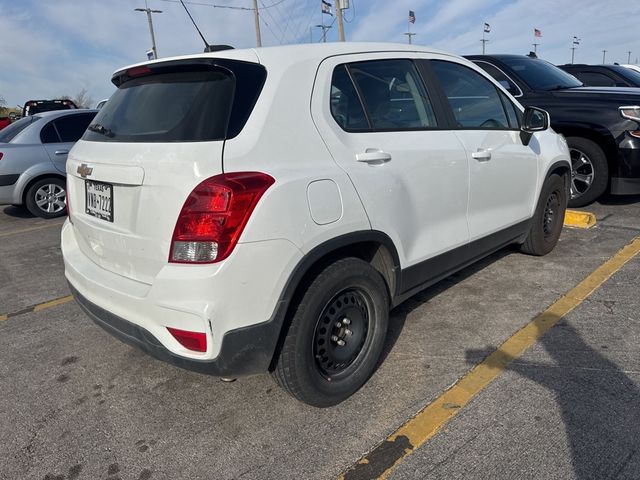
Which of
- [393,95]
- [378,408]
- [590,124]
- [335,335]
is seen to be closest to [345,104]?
[393,95]

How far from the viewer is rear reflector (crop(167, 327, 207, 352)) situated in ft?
6.72

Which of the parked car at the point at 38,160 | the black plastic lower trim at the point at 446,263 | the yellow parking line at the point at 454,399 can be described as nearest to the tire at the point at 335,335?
the black plastic lower trim at the point at 446,263

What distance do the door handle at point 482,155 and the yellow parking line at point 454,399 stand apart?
114cm

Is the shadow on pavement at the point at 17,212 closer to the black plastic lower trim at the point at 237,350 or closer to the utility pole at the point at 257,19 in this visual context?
the black plastic lower trim at the point at 237,350

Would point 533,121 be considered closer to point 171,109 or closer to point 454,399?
point 454,399

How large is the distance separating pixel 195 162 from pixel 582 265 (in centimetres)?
370

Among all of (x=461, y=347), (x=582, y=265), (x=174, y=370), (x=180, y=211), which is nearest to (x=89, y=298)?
(x=174, y=370)

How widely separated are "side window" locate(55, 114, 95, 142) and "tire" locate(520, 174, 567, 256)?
6788 mm

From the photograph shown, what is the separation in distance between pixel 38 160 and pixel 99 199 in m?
6.03

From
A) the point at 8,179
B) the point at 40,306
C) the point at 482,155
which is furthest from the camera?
the point at 8,179

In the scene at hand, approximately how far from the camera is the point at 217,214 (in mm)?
1985

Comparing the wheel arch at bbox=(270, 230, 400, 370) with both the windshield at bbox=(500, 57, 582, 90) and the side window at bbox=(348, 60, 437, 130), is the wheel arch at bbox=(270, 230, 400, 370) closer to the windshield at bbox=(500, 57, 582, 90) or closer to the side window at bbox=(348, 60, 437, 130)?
the side window at bbox=(348, 60, 437, 130)

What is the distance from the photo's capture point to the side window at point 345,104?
2486mm

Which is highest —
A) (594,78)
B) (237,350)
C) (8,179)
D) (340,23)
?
(340,23)
